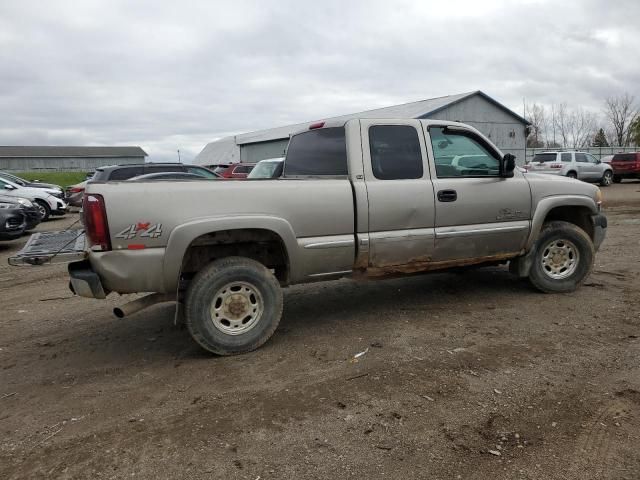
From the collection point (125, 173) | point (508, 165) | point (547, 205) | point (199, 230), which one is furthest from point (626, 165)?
point (199, 230)

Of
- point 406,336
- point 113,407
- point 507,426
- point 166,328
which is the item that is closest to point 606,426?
point 507,426

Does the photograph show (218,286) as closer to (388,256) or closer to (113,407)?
(113,407)

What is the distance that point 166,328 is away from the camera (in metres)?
5.11

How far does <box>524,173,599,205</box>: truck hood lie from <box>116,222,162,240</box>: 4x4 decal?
152 inches

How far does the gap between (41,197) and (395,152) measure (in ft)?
49.4

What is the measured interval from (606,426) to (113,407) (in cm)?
314

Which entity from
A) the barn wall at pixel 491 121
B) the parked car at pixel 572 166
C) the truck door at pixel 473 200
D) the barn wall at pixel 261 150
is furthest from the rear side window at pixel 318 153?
the barn wall at pixel 261 150

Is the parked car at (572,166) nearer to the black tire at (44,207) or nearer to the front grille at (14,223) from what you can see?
the black tire at (44,207)

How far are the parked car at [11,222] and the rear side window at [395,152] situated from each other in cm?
904

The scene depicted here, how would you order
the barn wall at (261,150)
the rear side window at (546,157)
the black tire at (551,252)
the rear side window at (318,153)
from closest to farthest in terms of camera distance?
the rear side window at (318,153) → the black tire at (551,252) → the rear side window at (546,157) → the barn wall at (261,150)

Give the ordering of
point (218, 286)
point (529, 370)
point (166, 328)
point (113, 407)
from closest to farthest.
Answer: point (113, 407) → point (529, 370) → point (218, 286) → point (166, 328)

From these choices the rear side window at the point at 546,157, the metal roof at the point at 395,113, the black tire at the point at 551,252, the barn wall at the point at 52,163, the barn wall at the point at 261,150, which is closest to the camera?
the black tire at the point at 551,252

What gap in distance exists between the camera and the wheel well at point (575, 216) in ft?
19.1

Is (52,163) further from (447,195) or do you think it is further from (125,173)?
(447,195)
